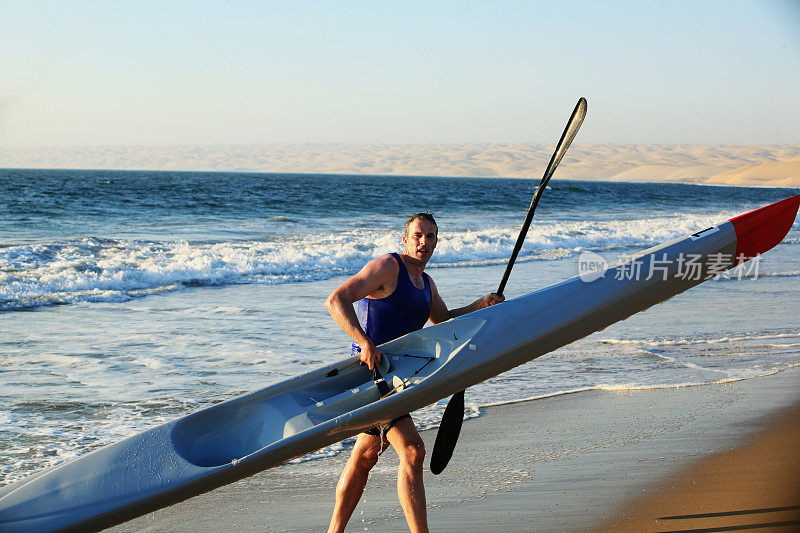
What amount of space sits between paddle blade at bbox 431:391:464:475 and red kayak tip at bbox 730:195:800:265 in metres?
1.72

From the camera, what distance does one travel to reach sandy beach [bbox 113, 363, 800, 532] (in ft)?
9.91

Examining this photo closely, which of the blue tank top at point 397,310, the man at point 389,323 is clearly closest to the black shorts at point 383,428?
the man at point 389,323

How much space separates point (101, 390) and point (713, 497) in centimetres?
374

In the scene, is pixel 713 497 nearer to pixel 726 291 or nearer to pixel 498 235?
pixel 726 291

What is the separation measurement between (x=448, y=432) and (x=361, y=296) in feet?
3.08

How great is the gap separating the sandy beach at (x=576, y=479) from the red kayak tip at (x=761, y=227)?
105 cm

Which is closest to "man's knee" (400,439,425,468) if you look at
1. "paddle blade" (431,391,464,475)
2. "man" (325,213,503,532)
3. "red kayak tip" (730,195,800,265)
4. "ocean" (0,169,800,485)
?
"man" (325,213,503,532)

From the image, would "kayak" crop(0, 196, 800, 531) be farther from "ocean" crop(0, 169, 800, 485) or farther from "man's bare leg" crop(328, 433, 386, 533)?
"ocean" crop(0, 169, 800, 485)

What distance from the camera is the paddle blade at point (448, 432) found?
3.28 m

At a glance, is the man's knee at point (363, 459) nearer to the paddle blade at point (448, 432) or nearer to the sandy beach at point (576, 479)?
the sandy beach at point (576, 479)

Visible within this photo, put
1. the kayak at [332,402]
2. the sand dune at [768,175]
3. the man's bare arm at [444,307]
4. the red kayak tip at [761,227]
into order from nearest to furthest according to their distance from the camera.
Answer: the kayak at [332,402] < the man's bare arm at [444,307] < the red kayak tip at [761,227] < the sand dune at [768,175]

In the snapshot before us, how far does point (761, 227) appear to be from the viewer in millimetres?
3859

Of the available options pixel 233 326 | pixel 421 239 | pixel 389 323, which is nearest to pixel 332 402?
pixel 389 323

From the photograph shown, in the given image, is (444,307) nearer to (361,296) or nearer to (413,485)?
(361,296)
